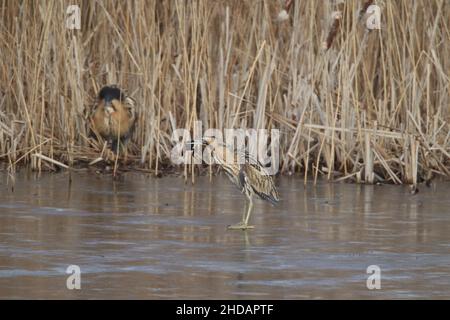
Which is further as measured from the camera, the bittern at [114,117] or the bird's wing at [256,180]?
the bittern at [114,117]

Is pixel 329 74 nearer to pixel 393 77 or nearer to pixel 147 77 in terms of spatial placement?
pixel 393 77

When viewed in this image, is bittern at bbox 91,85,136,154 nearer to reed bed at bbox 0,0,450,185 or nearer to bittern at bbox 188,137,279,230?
reed bed at bbox 0,0,450,185

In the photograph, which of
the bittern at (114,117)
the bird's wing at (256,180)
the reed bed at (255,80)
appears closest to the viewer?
the bird's wing at (256,180)

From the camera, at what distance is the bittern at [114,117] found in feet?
40.6

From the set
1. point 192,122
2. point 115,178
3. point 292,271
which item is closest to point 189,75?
point 192,122

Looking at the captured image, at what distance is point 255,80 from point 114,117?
1.43m

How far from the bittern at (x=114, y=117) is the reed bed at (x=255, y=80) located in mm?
124

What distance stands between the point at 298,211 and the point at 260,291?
3.23 metres

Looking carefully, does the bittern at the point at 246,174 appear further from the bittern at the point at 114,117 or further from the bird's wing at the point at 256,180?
the bittern at the point at 114,117

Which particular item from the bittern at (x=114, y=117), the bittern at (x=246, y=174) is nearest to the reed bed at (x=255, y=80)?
the bittern at (x=114, y=117)

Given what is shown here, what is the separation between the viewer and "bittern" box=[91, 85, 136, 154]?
40.6 feet

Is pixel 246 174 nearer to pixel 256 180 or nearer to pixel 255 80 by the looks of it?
pixel 256 180

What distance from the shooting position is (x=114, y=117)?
40.5 feet

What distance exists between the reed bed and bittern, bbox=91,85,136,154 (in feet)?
0.41
